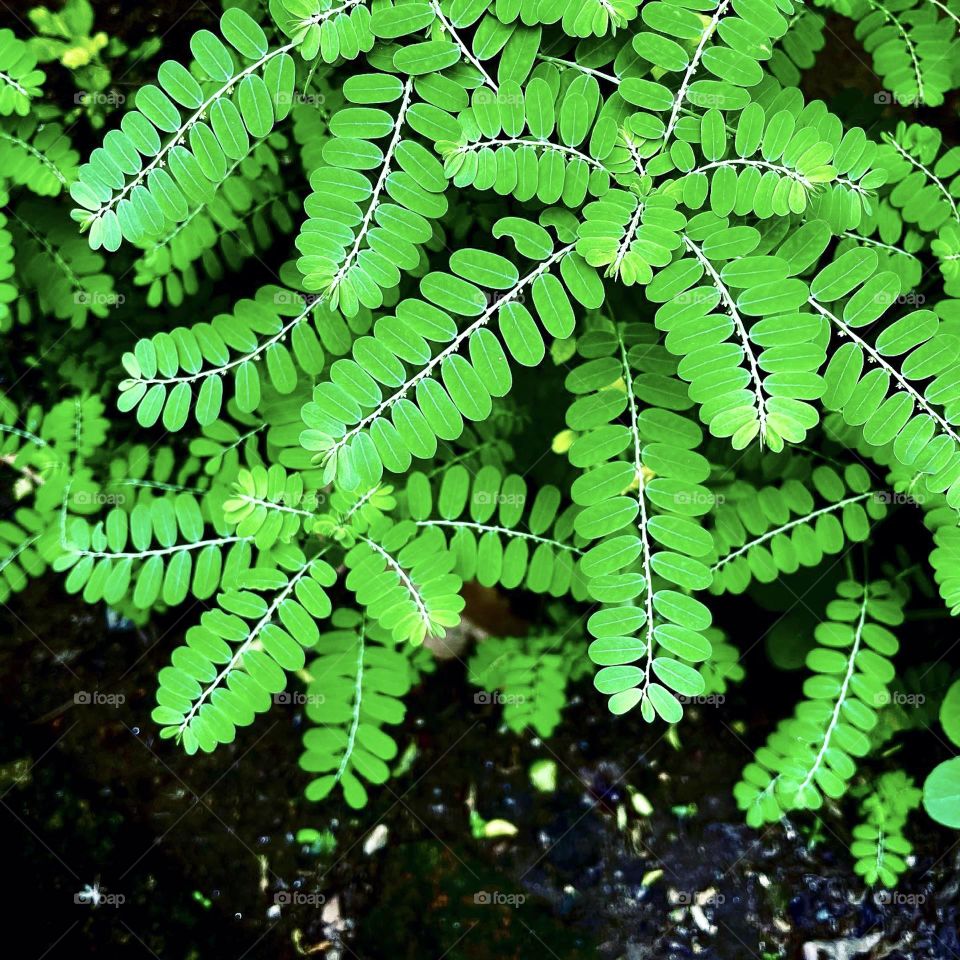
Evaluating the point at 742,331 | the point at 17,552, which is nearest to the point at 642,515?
the point at 742,331

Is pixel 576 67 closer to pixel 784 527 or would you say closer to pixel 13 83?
pixel 784 527

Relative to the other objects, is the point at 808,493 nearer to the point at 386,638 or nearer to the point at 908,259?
the point at 908,259

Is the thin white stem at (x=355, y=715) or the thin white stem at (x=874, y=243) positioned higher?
the thin white stem at (x=874, y=243)

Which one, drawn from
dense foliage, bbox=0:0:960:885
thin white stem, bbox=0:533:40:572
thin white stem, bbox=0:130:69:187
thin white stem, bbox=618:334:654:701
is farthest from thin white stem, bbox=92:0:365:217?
thin white stem, bbox=0:533:40:572

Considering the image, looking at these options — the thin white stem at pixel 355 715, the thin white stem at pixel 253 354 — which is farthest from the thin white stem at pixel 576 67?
the thin white stem at pixel 355 715

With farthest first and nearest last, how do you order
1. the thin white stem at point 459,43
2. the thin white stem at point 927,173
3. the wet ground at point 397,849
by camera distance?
the wet ground at point 397,849, the thin white stem at point 927,173, the thin white stem at point 459,43

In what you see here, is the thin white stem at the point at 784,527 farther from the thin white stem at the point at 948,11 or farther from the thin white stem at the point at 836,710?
the thin white stem at the point at 948,11

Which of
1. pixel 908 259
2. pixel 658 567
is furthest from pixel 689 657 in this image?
pixel 908 259

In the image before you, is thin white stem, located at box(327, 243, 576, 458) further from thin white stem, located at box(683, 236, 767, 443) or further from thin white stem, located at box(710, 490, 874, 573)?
thin white stem, located at box(710, 490, 874, 573)
